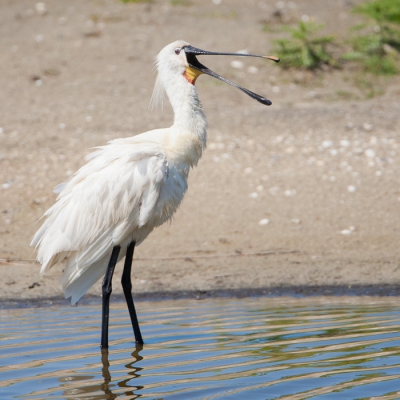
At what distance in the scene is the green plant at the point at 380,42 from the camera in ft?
39.5

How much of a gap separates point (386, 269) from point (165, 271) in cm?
189

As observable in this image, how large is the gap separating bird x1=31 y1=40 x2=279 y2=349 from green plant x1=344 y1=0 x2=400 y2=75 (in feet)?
22.7

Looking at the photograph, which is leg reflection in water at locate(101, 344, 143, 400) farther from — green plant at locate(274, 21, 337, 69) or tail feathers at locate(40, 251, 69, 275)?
green plant at locate(274, 21, 337, 69)

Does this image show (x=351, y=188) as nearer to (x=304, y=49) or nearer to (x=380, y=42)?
(x=304, y=49)

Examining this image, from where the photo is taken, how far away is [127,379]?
4.79 m

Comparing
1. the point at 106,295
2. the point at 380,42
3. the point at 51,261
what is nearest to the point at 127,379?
the point at 106,295

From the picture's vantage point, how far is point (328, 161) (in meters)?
9.12

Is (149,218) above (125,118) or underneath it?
underneath

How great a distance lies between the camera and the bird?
526cm

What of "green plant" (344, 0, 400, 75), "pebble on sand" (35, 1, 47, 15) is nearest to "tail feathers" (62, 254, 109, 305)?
"green plant" (344, 0, 400, 75)

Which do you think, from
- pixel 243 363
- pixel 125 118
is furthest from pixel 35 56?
pixel 243 363

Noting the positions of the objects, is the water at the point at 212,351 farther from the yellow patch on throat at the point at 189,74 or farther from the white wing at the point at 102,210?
the yellow patch on throat at the point at 189,74

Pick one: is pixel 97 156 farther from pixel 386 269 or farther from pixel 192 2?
pixel 192 2

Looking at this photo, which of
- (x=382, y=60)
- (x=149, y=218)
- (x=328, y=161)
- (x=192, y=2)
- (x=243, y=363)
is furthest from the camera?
(x=192, y=2)
